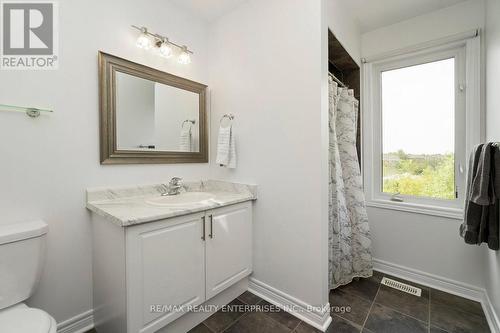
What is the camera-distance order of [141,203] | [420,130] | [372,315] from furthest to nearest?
[420,130] → [372,315] → [141,203]

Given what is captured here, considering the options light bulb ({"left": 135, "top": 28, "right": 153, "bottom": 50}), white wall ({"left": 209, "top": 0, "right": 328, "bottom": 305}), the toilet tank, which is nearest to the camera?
the toilet tank

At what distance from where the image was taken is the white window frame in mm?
1723

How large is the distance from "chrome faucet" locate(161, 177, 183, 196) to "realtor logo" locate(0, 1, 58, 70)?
103 centimetres

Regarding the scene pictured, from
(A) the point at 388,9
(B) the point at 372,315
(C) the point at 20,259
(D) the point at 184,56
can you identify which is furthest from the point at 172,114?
(B) the point at 372,315

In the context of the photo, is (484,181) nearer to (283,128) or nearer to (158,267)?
(283,128)

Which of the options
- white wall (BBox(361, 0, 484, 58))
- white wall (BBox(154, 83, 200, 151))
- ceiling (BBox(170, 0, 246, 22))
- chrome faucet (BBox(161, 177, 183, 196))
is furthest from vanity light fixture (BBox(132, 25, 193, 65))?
white wall (BBox(361, 0, 484, 58))

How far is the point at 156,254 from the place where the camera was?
1195 millimetres

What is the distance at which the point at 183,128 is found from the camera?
1.98 metres

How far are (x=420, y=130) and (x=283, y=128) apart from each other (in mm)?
1440

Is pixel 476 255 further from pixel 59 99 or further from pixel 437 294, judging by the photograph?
pixel 59 99

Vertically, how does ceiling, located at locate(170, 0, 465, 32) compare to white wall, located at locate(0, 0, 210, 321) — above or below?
above

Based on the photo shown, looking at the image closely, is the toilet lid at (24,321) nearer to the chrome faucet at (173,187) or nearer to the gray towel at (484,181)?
the chrome faucet at (173,187)

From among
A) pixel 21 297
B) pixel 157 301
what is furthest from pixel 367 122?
pixel 21 297

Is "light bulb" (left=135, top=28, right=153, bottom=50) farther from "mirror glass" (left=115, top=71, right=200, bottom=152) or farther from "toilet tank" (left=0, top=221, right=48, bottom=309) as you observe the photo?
"toilet tank" (left=0, top=221, right=48, bottom=309)
